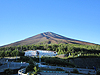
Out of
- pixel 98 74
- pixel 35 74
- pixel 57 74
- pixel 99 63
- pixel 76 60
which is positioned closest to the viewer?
pixel 35 74

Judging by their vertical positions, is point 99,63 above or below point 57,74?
below

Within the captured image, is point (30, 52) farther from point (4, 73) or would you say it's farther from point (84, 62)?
point (4, 73)

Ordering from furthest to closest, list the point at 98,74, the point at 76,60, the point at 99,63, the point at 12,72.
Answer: the point at 99,63 → the point at 76,60 → the point at 12,72 → the point at 98,74

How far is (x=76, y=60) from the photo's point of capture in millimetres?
41312

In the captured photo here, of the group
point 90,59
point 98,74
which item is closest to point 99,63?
point 90,59

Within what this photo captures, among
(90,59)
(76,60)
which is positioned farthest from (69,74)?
(90,59)

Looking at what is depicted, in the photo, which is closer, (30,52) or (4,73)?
(4,73)

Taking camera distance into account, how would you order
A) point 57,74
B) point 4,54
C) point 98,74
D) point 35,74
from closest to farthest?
point 35,74, point 57,74, point 98,74, point 4,54

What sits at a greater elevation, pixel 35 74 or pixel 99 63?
pixel 35 74

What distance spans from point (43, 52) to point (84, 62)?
Result: 1633cm

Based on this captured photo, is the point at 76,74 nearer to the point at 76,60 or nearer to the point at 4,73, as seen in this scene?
the point at 4,73

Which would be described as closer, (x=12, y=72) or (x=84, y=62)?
(x=12, y=72)

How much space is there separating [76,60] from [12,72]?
26.1 meters

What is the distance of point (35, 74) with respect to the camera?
13070mm
